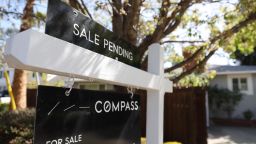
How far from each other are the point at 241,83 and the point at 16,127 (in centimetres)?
1530

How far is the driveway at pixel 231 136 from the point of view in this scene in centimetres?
1210

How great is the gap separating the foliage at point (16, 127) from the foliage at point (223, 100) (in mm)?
12721

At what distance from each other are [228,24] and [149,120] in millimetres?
5240

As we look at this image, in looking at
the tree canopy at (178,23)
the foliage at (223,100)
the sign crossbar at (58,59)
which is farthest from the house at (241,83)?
the sign crossbar at (58,59)

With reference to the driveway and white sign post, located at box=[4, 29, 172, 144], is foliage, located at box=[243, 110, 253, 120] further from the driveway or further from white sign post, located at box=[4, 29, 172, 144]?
white sign post, located at box=[4, 29, 172, 144]

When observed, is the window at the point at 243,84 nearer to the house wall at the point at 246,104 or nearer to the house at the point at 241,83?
the house at the point at 241,83

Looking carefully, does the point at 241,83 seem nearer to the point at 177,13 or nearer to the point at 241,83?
the point at 241,83

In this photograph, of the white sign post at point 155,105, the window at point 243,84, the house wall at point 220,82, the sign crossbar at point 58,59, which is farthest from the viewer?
the house wall at point 220,82

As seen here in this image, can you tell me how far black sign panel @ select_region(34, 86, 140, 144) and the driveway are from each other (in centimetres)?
1067

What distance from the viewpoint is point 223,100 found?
58.6 ft

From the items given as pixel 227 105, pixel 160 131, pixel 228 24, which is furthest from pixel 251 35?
pixel 227 105

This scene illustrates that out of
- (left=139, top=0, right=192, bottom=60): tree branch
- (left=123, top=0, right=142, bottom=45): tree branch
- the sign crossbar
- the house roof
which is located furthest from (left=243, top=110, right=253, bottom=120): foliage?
the sign crossbar

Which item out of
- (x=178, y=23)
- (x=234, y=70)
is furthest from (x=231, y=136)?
(x=178, y=23)

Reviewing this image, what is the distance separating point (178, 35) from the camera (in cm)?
820
